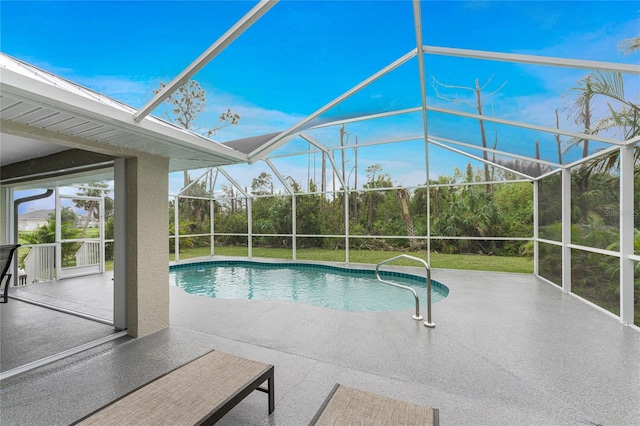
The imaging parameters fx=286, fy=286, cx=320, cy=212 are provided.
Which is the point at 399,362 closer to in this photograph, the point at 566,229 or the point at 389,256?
the point at 566,229

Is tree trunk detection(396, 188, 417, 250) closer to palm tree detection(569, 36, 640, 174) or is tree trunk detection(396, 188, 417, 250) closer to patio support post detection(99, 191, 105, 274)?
palm tree detection(569, 36, 640, 174)

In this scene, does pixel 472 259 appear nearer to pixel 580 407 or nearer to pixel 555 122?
pixel 555 122

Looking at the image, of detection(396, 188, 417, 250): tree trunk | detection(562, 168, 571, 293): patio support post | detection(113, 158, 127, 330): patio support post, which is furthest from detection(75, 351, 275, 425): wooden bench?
detection(396, 188, 417, 250): tree trunk

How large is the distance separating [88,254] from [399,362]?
936 cm

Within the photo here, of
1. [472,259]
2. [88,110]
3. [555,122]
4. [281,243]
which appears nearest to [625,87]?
[555,122]

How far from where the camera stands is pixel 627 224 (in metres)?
4.07

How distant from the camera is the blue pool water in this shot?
676 centimetres

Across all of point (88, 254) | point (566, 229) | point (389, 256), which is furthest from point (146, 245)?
point (389, 256)

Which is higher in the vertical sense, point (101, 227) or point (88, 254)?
point (101, 227)

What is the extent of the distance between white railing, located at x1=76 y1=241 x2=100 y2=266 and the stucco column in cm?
589

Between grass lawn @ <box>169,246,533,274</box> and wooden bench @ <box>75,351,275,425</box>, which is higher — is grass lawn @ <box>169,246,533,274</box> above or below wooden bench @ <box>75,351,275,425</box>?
below

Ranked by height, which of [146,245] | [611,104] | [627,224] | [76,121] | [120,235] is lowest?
[146,245]

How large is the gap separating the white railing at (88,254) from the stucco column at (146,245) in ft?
19.3

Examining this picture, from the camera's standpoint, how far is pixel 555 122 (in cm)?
396
